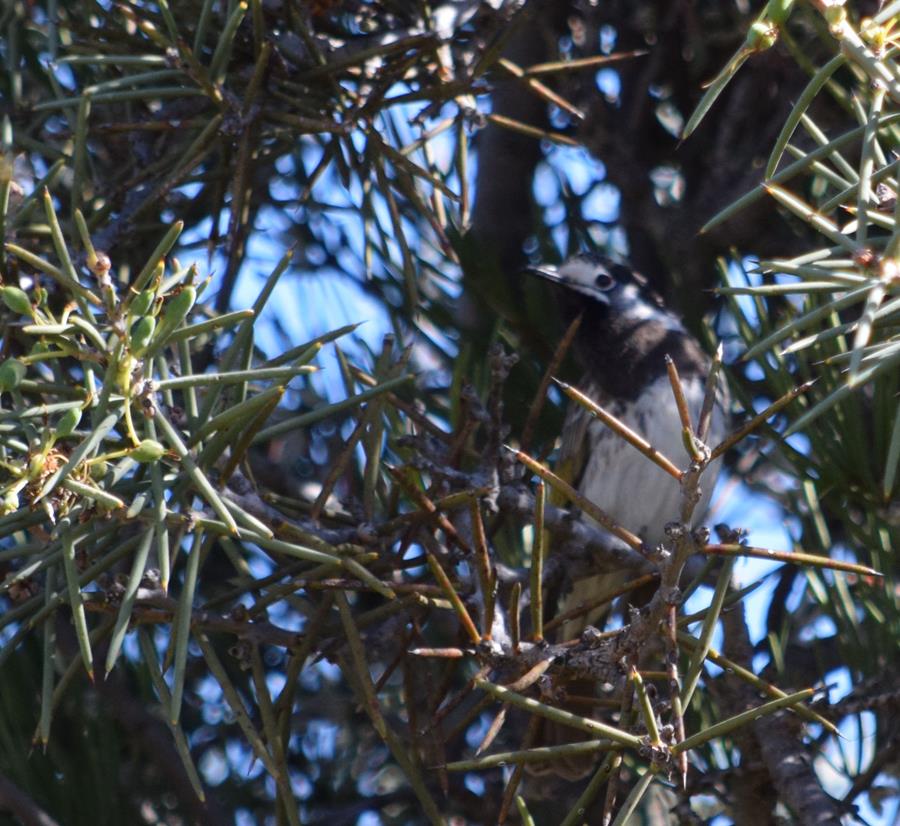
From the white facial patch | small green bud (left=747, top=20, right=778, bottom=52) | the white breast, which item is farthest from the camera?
the white facial patch

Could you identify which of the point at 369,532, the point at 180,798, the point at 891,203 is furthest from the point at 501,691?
the point at 180,798

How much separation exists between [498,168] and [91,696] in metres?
1.58

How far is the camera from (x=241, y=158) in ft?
5.82

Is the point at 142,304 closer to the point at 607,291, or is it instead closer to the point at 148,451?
the point at 148,451

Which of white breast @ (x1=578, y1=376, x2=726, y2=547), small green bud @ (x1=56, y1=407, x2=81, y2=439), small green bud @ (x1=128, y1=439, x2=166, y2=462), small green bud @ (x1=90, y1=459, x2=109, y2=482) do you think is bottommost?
white breast @ (x1=578, y1=376, x2=726, y2=547)

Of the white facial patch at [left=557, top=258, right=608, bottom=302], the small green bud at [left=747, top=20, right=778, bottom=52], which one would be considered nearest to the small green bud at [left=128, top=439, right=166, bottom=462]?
the small green bud at [left=747, top=20, right=778, bottom=52]

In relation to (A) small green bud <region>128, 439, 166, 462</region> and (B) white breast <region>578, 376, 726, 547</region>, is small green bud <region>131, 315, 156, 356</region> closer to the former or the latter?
(A) small green bud <region>128, 439, 166, 462</region>

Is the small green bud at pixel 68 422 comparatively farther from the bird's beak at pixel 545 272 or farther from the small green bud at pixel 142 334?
the bird's beak at pixel 545 272

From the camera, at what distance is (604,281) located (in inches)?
120

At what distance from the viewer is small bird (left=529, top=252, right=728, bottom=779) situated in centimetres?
288

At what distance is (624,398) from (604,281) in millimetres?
283

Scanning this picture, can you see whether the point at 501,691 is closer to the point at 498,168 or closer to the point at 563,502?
the point at 563,502

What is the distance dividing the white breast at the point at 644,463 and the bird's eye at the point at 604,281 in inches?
10.1

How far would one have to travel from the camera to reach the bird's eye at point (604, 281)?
3.02 metres
